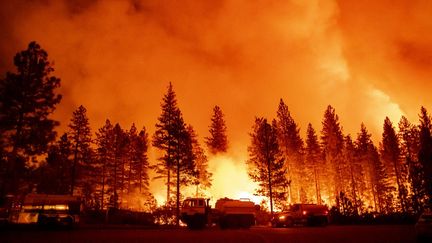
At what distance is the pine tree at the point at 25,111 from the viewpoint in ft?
102

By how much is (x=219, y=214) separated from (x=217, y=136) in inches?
1388

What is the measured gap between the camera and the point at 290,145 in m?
62.2

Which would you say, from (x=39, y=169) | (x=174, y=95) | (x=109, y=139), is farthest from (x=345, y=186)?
(x=39, y=169)

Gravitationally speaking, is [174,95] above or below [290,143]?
above

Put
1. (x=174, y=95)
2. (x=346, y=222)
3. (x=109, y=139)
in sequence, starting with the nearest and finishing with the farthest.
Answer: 1. (x=346, y=222)
2. (x=174, y=95)
3. (x=109, y=139)

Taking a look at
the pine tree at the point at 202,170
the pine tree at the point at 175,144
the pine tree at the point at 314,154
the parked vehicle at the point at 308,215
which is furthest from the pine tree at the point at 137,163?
the parked vehicle at the point at 308,215

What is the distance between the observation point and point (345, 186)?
68.4 m

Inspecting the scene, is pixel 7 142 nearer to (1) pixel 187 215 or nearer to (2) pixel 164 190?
(1) pixel 187 215

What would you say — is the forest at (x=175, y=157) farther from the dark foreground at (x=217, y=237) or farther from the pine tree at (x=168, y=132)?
the dark foreground at (x=217, y=237)

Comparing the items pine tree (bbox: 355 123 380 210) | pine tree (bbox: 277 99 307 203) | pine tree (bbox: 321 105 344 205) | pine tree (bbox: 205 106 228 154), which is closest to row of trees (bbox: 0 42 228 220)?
pine tree (bbox: 205 106 228 154)

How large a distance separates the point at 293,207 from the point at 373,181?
166 feet

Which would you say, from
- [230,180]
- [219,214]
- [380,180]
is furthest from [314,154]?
[219,214]

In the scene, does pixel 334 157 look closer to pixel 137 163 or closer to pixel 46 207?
pixel 137 163

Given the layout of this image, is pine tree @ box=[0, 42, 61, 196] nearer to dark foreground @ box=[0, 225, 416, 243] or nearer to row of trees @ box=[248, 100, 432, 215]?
dark foreground @ box=[0, 225, 416, 243]
